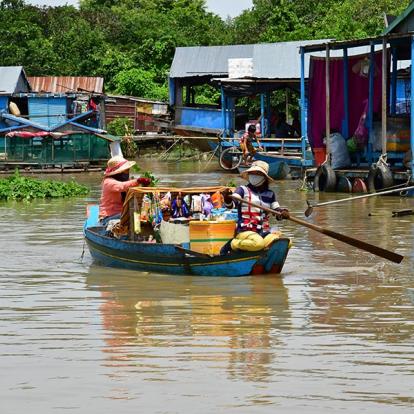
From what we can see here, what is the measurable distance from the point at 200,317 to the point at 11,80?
31.8m

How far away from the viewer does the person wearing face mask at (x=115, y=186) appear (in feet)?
40.9

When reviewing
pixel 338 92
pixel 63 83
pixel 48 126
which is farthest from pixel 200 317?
pixel 63 83

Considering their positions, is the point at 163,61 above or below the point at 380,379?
above

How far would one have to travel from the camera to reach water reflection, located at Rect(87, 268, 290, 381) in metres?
7.73

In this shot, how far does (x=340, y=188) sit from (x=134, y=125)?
823 inches

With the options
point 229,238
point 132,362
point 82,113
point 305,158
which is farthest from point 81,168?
point 132,362

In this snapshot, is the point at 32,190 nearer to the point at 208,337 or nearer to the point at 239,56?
the point at 208,337

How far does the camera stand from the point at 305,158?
25.2 metres

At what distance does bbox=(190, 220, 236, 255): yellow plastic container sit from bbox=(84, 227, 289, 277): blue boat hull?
162 mm

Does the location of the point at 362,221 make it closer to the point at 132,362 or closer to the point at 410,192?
the point at 410,192

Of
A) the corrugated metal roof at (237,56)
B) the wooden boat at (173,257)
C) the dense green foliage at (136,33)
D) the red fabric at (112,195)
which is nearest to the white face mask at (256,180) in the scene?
the wooden boat at (173,257)

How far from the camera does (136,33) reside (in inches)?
1922

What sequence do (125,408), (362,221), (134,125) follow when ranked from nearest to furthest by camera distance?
(125,408), (362,221), (134,125)

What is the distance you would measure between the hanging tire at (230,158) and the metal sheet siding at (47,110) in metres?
7.15
